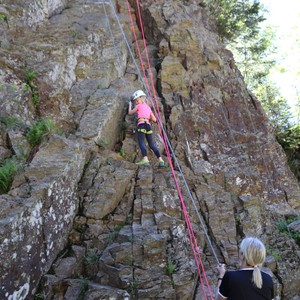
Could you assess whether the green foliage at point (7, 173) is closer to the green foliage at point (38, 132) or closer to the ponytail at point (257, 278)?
the green foliage at point (38, 132)

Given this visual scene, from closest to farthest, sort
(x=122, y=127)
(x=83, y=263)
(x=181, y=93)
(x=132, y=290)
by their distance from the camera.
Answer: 1. (x=132, y=290)
2. (x=83, y=263)
3. (x=122, y=127)
4. (x=181, y=93)

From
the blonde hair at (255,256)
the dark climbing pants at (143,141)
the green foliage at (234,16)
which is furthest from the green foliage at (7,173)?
the green foliage at (234,16)

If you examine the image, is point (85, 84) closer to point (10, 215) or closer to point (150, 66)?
point (150, 66)

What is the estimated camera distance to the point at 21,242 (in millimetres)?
5188

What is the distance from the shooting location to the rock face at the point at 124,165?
18.5ft

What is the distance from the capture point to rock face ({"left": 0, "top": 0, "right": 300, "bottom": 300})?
565cm

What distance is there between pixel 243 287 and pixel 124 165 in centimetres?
468

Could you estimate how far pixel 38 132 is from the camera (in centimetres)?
689

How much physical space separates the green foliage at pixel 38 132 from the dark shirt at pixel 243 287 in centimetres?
488

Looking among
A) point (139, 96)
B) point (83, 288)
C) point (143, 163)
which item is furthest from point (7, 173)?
point (139, 96)

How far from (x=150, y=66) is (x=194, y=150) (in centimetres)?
349

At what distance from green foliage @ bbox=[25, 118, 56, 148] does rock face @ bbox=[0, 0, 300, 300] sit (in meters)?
0.17

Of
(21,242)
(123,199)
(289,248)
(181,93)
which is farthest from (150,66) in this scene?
(21,242)

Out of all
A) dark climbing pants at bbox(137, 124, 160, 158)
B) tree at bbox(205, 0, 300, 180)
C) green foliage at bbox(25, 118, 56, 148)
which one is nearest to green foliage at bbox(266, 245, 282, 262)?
dark climbing pants at bbox(137, 124, 160, 158)
